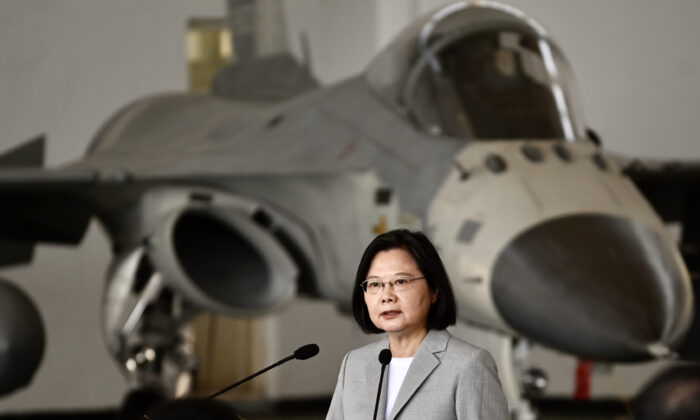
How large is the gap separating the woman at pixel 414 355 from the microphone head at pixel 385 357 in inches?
0.8

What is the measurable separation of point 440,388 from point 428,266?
4.8 inches

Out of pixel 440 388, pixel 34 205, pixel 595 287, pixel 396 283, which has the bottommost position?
pixel 595 287

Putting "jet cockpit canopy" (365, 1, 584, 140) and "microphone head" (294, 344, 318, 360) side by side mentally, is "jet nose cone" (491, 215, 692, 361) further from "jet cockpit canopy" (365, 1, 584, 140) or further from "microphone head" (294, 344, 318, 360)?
"microphone head" (294, 344, 318, 360)

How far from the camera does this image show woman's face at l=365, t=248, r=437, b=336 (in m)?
1.04

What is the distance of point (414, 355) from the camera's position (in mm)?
1059

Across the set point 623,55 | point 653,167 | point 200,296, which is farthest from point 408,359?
point 623,55

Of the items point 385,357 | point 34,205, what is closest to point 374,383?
point 385,357

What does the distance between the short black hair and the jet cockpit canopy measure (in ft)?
7.99

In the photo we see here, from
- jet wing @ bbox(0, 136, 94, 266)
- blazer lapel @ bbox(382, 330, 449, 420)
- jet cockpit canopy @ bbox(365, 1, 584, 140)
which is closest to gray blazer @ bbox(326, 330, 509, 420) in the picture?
blazer lapel @ bbox(382, 330, 449, 420)

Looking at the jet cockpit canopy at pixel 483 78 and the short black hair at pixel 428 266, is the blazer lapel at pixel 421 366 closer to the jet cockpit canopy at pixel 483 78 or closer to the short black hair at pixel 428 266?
the short black hair at pixel 428 266

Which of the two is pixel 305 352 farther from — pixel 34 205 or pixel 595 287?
pixel 34 205

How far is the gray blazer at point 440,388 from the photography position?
3.26 feet

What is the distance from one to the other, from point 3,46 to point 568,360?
4670mm

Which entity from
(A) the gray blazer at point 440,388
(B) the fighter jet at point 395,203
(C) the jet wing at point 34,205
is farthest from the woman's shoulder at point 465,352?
(C) the jet wing at point 34,205
